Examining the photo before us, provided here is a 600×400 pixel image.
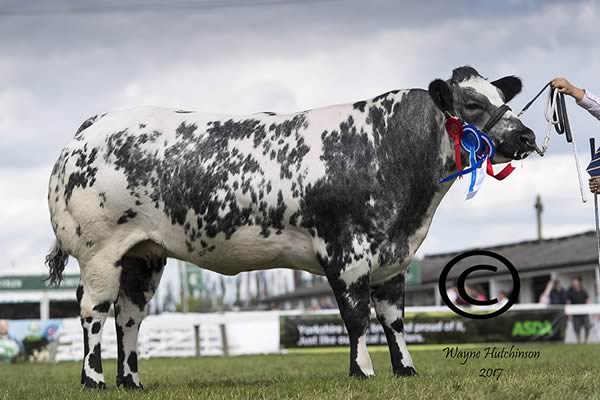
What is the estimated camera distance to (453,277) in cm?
4534

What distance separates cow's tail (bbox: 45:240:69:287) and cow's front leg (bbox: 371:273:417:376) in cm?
330

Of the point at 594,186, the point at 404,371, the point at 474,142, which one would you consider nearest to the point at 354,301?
the point at 404,371

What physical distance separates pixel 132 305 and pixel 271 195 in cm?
203

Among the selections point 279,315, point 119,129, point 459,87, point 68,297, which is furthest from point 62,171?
point 68,297

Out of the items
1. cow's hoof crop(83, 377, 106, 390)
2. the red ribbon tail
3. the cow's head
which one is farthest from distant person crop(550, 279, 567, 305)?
cow's hoof crop(83, 377, 106, 390)

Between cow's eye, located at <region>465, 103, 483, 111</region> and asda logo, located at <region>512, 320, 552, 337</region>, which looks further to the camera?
asda logo, located at <region>512, 320, 552, 337</region>

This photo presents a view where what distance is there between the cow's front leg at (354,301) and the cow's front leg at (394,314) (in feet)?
1.99

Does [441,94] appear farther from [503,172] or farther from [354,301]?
[354,301]

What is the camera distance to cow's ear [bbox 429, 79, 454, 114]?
867 cm

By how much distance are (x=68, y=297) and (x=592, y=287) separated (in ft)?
76.4

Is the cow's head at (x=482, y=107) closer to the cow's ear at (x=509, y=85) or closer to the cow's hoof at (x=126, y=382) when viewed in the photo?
the cow's ear at (x=509, y=85)

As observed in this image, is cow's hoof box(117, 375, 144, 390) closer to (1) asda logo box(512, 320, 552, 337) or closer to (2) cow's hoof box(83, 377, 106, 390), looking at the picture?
(2) cow's hoof box(83, 377, 106, 390)

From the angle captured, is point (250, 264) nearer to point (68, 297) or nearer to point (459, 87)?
point (459, 87)

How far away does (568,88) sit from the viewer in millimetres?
8766
